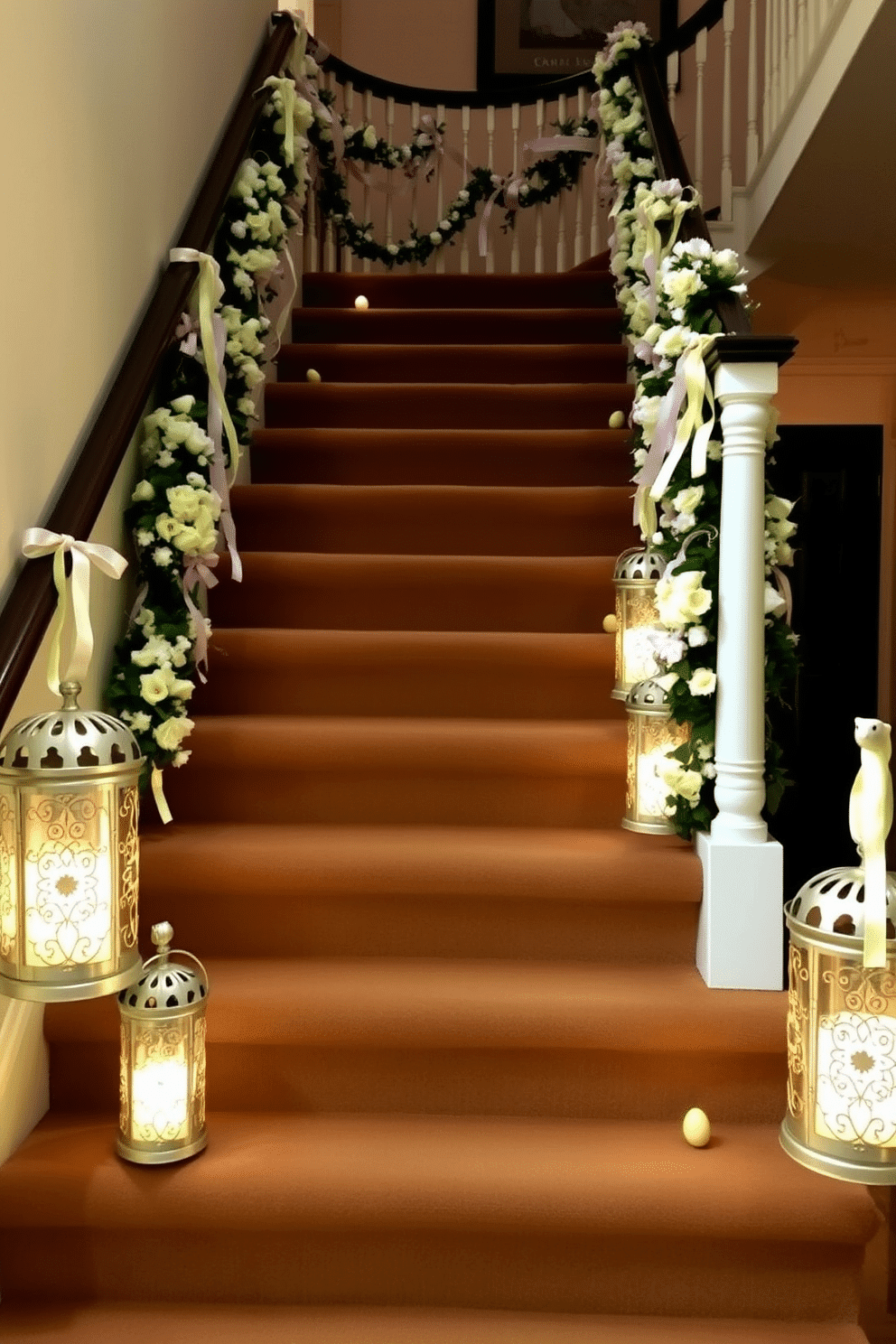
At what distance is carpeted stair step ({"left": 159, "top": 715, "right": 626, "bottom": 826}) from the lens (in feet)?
8.22

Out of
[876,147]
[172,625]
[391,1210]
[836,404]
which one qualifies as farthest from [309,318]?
[391,1210]

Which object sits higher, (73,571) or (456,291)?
(456,291)

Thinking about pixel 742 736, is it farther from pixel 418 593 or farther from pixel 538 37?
pixel 538 37

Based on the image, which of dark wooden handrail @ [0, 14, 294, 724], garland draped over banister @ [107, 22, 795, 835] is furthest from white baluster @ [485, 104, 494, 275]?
dark wooden handrail @ [0, 14, 294, 724]

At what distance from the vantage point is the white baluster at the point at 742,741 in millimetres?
2072

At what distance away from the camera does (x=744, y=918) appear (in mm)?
2078

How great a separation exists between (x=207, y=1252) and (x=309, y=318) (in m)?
3.63

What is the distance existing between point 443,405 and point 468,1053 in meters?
2.54

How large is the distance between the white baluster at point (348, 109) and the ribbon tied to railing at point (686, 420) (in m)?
3.38

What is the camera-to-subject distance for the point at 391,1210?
174 cm

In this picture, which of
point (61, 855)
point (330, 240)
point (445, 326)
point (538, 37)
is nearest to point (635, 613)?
point (61, 855)

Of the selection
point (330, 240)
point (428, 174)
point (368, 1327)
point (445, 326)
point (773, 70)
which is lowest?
point (368, 1327)

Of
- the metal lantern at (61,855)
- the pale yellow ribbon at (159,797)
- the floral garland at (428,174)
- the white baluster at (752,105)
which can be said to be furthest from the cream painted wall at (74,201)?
the white baluster at (752,105)

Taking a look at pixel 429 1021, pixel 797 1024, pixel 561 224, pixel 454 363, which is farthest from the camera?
pixel 561 224
